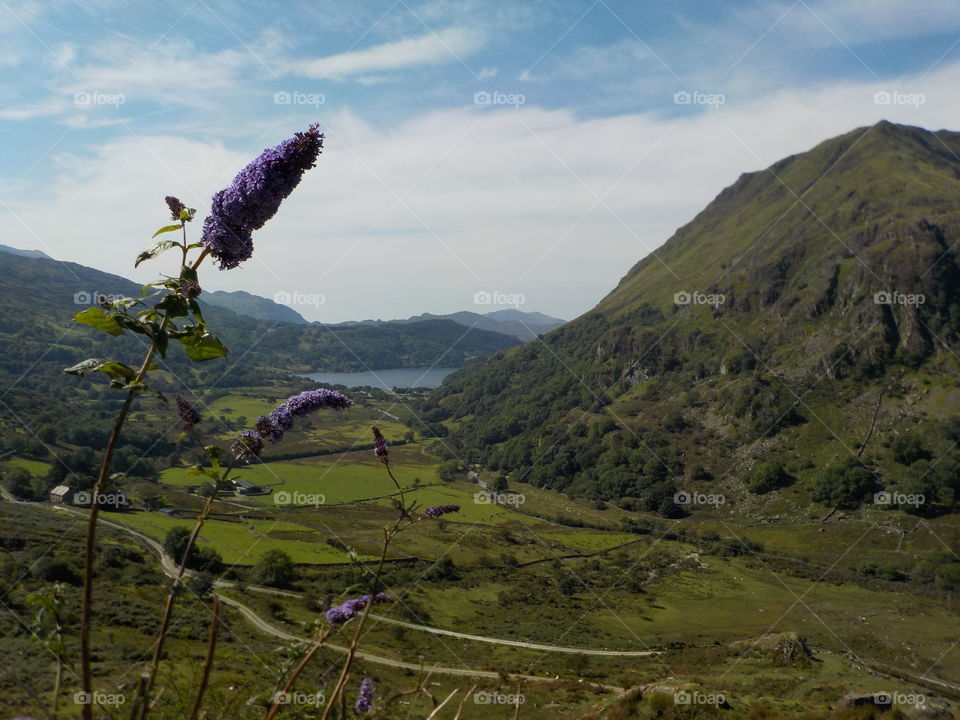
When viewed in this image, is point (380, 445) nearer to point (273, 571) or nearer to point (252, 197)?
point (252, 197)

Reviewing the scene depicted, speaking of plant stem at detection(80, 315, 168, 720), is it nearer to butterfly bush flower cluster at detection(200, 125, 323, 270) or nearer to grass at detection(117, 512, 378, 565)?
butterfly bush flower cluster at detection(200, 125, 323, 270)

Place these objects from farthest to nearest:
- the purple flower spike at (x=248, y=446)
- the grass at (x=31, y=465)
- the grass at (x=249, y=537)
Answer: the grass at (x=31, y=465) → the grass at (x=249, y=537) → the purple flower spike at (x=248, y=446)

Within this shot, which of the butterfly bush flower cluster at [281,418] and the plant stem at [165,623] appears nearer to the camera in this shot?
the plant stem at [165,623]

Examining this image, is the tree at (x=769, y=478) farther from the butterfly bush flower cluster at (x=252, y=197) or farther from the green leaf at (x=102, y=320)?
the green leaf at (x=102, y=320)

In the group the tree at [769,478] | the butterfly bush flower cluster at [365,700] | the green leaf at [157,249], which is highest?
the green leaf at [157,249]

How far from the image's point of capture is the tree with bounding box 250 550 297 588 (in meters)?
63.6

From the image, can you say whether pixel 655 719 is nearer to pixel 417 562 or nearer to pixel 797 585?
pixel 417 562

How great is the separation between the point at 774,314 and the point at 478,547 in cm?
11537

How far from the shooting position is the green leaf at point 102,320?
2.45m

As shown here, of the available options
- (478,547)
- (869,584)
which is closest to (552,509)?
(478,547)

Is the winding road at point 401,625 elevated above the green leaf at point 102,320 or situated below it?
below

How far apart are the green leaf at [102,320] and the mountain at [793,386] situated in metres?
132

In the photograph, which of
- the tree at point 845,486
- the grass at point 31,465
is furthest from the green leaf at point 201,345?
the tree at point 845,486

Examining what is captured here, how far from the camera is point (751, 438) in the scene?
459 ft
